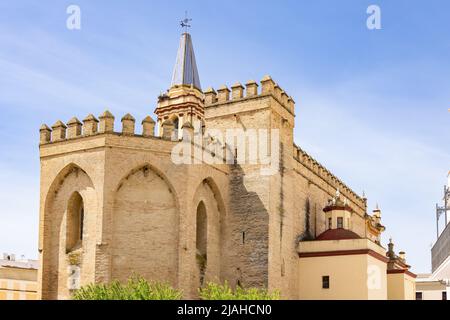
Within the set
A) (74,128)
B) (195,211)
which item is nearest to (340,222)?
(195,211)

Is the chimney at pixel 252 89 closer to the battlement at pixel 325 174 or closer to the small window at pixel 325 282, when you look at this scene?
the battlement at pixel 325 174

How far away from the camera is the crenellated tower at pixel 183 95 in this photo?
47.2 meters

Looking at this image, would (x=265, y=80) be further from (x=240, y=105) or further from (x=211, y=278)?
(x=211, y=278)

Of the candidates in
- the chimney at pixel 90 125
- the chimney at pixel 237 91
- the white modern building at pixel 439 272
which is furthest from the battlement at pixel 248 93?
the white modern building at pixel 439 272

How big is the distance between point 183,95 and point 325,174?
454 inches

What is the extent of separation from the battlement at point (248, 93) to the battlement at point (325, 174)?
3033mm

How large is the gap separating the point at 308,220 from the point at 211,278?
901 centimetres

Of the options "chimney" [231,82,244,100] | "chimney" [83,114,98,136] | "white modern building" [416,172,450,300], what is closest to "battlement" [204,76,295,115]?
"chimney" [231,82,244,100]

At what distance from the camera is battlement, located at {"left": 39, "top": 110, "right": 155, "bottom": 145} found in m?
29.6

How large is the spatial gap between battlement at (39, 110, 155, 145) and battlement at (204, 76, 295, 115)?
588 cm

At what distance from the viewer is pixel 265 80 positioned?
34094 millimetres

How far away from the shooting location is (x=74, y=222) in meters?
30.4

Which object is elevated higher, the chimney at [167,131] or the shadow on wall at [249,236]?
the chimney at [167,131]
